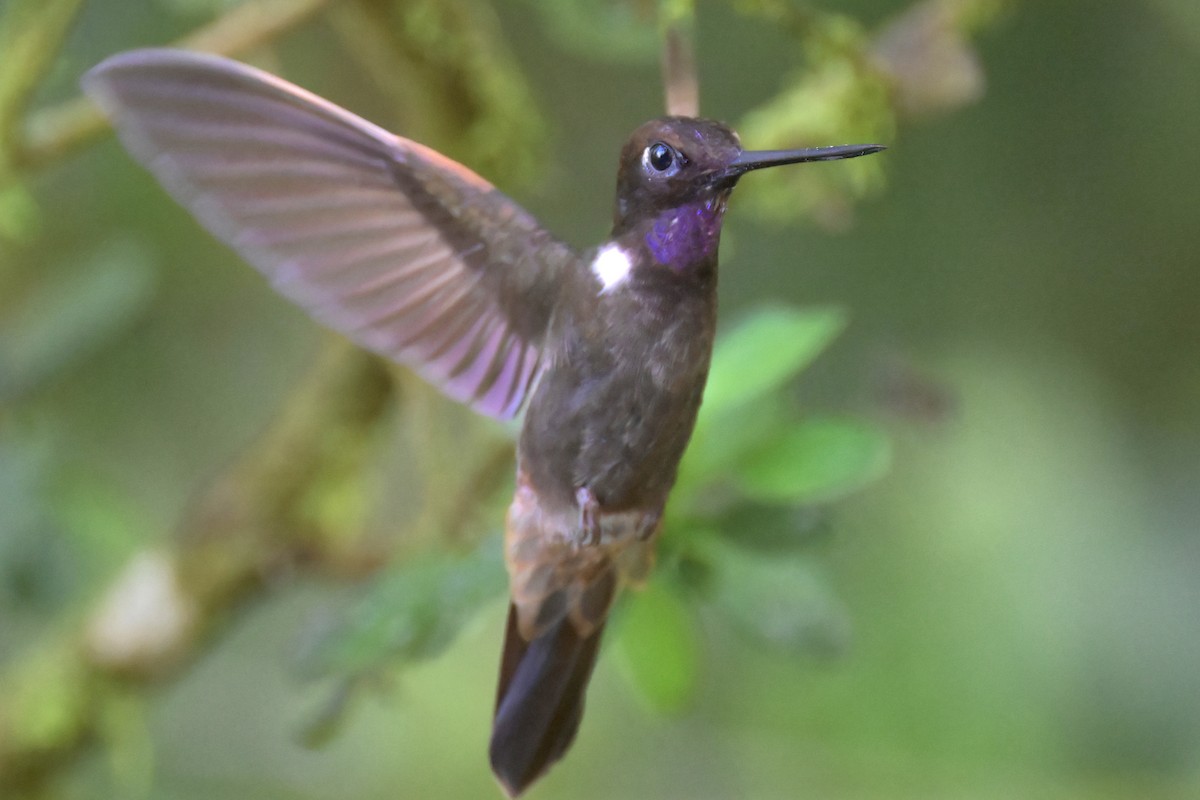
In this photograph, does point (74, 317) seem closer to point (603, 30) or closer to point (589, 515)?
point (603, 30)

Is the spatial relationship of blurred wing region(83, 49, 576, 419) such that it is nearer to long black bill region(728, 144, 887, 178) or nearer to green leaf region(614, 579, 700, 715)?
long black bill region(728, 144, 887, 178)

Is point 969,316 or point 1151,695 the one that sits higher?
point 969,316

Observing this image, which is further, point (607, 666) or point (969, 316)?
point (607, 666)

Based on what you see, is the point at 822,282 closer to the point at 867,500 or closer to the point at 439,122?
the point at 867,500

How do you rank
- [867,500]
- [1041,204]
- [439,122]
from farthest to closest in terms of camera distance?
[867,500] → [1041,204] → [439,122]

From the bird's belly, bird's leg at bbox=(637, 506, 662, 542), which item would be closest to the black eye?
the bird's belly

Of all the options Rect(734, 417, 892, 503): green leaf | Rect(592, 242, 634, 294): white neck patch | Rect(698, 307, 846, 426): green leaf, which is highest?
Rect(698, 307, 846, 426): green leaf

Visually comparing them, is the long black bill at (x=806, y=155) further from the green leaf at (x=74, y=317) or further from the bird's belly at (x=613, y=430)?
the green leaf at (x=74, y=317)

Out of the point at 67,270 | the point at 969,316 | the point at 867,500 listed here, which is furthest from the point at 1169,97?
the point at 67,270
